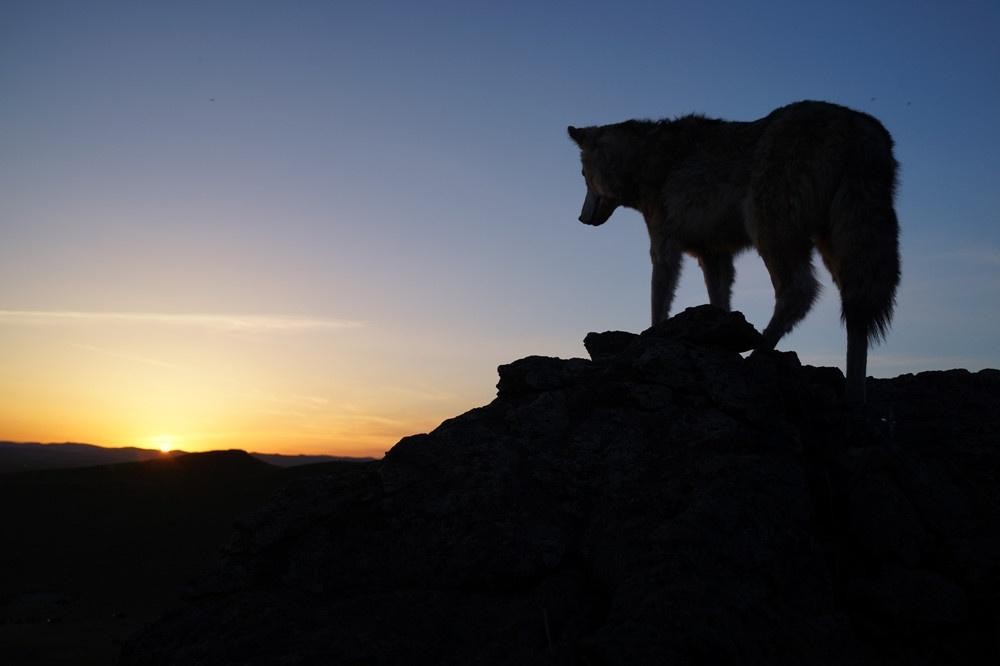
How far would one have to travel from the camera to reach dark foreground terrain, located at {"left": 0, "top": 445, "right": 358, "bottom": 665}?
11.8 meters

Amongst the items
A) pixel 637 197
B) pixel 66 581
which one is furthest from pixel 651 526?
pixel 66 581

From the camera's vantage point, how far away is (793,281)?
21.6 feet

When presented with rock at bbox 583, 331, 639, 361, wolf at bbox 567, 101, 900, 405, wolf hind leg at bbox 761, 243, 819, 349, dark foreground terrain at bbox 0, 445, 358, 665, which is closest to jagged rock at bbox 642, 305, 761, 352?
wolf at bbox 567, 101, 900, 405

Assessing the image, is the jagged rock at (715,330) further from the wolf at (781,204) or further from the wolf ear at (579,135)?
the wolf ear at (579,135)

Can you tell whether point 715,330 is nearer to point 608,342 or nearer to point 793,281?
point 608,342

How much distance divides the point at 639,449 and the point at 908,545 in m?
1.57

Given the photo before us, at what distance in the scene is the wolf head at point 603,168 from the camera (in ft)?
27.6

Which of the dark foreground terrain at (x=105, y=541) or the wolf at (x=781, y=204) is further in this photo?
the dark foreground terrain at (x=105, y=541)

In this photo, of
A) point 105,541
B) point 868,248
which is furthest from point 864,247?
point 105,541

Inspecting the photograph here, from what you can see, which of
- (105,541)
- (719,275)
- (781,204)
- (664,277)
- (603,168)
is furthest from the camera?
(105,541)

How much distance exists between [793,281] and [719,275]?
142 centimetres

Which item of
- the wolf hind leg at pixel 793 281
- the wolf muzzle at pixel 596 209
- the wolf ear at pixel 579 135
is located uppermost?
the wolf ear at pixel 579 135

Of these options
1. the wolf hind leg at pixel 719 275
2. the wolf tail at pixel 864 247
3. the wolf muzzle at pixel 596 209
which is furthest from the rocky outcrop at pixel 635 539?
the wolf muzzle at pixel 596 209

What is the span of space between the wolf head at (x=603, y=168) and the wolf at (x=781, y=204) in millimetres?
23
